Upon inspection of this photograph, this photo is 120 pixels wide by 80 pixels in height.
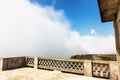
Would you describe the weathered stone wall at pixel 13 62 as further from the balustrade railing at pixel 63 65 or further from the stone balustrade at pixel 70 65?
the balustrade railing at pixel 63 65

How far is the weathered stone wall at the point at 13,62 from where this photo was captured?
1093 centimetres

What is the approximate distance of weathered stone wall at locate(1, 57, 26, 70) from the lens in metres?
10.9

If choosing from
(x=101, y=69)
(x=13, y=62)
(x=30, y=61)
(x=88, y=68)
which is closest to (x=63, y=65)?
(x=88, y=68)

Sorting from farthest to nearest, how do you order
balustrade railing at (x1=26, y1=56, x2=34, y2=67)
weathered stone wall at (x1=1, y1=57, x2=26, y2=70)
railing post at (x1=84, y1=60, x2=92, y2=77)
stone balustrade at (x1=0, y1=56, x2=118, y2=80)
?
balustrade railing at (x1=26, y1=56, x2=34, y2=67)
weathered stone wall at (x1=1, y1=57, x2=26, y2=70)
railing post at (x1=84, y1=60, x2=92, y2=77)
stone balustrade at (x1=0, y1=56, x2=118, y2=80)

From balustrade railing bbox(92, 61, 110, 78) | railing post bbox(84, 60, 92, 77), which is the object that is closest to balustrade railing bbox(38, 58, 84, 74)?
railing post bbox(84, 60, 92, 77)

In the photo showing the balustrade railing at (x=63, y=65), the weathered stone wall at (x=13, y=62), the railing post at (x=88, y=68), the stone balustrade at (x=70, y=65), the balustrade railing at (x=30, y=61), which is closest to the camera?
the stone balustrade at (x=70, y=65)

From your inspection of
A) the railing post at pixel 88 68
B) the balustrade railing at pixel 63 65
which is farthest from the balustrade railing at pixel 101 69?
the balustrade railing at pixel 63 65

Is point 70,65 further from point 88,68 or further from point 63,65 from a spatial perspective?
point 88,68

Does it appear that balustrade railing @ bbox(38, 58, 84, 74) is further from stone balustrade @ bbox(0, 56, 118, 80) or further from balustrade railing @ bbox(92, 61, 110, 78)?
balustrade railing @ bbox(92, 61, 110, 78)

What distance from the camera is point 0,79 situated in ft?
24.9

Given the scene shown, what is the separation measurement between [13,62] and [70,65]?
5.54m

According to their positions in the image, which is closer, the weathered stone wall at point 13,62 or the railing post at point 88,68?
the railing post at point 88,68

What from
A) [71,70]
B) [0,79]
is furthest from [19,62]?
[71,70]

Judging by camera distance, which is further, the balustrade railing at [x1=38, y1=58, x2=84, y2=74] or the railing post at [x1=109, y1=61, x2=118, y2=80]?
the balustrade railing at [x1=38, y1=58, x2=84, y2=74]
